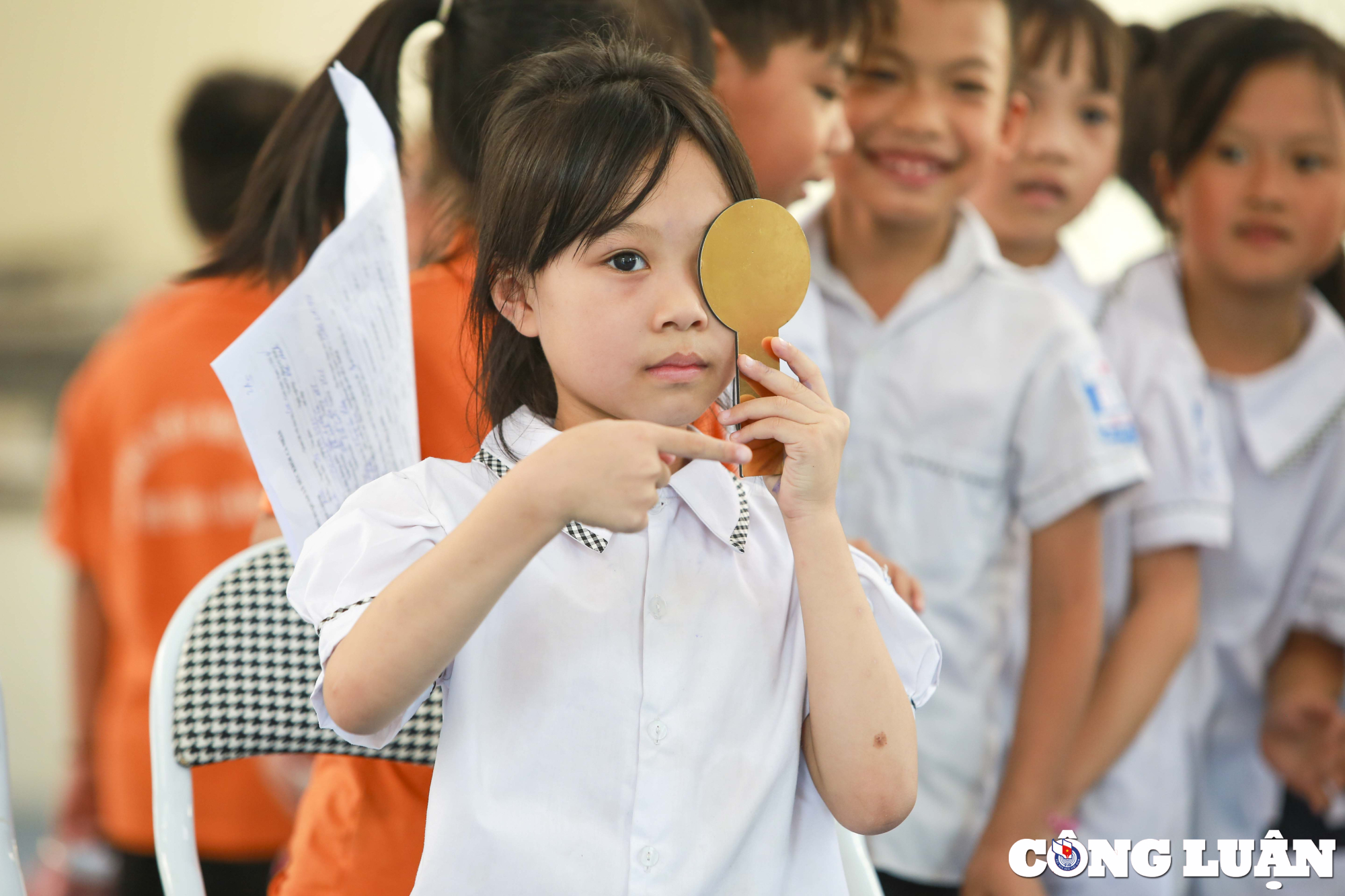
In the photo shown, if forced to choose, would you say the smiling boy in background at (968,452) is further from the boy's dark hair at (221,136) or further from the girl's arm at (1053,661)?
the boy's dark hair at (221,136)

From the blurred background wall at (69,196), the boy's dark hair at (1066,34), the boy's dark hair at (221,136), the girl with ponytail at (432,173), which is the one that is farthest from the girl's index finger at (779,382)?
the blurred background wall at (69,196)

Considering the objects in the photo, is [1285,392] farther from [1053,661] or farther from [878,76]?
[878,76]

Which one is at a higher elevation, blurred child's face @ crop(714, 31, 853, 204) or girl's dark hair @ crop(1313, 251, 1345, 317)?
blurred child's face @ crop(714, 31, 853, 204)

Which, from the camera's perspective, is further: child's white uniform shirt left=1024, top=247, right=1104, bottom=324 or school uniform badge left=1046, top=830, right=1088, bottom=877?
child's white uniform shirt left=1024, top=247, right=1104, bottom=324

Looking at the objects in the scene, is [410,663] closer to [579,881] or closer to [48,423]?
[579,881]

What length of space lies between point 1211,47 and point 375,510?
1499 mm

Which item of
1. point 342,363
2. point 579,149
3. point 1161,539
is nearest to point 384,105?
point 342,363

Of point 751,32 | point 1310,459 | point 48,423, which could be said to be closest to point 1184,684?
point 1310,459

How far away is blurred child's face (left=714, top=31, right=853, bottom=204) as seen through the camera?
131cm

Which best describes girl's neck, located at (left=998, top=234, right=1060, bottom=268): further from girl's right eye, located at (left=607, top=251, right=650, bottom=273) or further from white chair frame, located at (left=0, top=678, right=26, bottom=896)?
white chair frame, located at (left=0, top=678, right=26, bottom=896)

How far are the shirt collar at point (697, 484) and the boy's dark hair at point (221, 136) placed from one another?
4.28 feet

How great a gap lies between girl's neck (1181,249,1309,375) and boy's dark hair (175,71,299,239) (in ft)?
4.85

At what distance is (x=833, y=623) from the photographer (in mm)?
732

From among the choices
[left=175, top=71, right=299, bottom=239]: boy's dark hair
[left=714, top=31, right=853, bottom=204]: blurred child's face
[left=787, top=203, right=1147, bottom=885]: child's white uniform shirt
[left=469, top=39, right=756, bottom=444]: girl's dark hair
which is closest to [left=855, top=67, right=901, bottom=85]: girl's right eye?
[left=714, top=31, right=853, bottom=204]: blurred child's face
